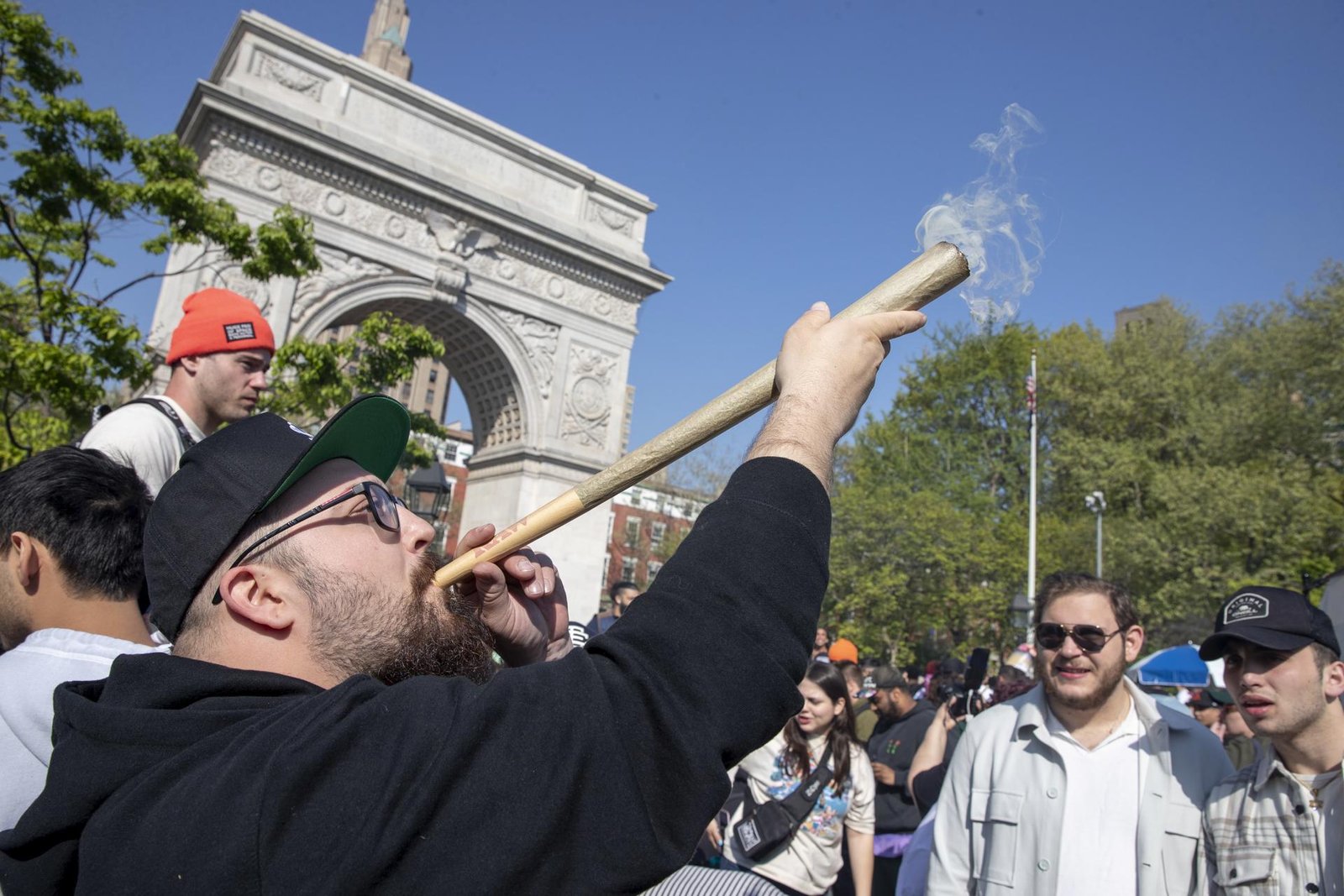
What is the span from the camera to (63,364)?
31.2ft

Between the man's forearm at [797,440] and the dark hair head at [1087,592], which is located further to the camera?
the dark hair head at [1087,592]

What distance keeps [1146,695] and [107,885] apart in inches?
139

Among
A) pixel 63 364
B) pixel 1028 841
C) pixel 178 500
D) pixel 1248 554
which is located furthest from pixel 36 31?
pixel 1248 554

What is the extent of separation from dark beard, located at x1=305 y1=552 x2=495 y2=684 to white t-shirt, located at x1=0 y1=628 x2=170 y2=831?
23.4 inches

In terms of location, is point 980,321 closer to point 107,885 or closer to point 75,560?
point 107,885

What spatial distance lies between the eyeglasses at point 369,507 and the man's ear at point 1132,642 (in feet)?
9.80

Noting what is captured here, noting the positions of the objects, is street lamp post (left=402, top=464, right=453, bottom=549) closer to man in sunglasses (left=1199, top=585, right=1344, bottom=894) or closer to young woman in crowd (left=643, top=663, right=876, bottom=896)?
young woman in crowd (left=643, top=663, right=876, bottom=896)

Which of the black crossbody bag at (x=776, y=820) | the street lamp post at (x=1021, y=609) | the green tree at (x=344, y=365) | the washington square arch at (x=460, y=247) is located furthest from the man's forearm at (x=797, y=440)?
the washington square arch at (x=460, y=247)

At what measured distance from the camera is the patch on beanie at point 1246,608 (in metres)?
3.16

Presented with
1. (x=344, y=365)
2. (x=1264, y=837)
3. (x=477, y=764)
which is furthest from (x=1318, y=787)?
(x=344, y=365)

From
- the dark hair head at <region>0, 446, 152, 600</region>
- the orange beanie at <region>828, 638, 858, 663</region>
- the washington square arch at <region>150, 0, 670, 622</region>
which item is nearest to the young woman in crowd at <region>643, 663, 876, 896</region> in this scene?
the dark hair head at <region>0, 446, 152, 600</region>

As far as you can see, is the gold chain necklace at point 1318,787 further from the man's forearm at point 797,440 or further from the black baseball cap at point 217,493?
the black baseball cap at point 217,493

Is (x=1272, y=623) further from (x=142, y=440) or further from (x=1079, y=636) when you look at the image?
(x=142, y=440)

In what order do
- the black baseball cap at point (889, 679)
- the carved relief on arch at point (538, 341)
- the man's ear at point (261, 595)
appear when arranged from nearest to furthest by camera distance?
1. the man's ear at point (261, 595)
2. the black baseball cap at point (889, 679)
3. the carved relief on arch at point (538, 341)
